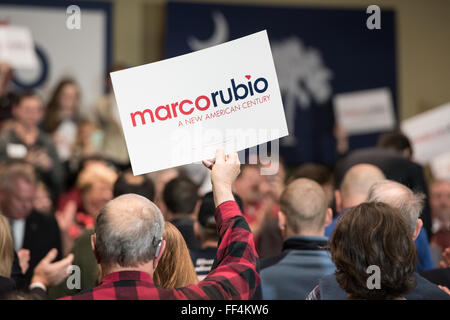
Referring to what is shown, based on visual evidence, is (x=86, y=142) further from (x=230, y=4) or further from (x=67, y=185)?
(x=230, y=4)

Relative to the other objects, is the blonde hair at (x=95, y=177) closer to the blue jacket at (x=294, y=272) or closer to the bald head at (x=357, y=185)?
the bald head at (x=357, y=185)

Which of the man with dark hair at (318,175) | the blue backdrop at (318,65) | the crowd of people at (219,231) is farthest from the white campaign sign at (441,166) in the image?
the blue backdrop at (318,65)

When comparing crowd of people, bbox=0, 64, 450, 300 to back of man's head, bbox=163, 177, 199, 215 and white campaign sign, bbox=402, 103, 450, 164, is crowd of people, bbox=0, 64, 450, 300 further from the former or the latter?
white campaign sign, bbox=402, 103, 450, 164

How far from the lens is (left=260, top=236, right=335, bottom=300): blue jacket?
117 inches

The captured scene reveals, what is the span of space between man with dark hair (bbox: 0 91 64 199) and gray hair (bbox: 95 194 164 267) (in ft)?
13.2

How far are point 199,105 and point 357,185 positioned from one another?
149 centimetres

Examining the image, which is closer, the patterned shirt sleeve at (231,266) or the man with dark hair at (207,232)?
the patterned shirt sleeve at (231,266)

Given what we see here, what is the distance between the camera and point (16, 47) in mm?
6742

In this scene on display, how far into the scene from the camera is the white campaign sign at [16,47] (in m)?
6.62

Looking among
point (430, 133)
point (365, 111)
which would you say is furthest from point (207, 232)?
point (365, 111)

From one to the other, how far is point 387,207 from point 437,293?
1.18 ft

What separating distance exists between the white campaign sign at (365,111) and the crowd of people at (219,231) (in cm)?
276

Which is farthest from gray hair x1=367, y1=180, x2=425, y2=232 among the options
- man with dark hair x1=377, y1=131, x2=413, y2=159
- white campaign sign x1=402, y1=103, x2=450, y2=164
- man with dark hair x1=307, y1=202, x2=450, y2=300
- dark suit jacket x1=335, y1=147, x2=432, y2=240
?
white campaign sign x1=402, y1=103, x2=450, y2=164

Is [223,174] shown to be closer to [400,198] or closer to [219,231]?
[219,231]
